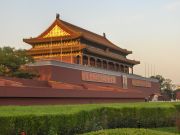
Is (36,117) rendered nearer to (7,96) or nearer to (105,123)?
(105,123)

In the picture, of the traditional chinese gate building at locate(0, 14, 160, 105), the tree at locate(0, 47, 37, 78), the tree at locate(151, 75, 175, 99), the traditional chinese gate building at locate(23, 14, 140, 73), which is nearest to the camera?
the traditional chinese gate building at locate(0, 14, 160, 105)

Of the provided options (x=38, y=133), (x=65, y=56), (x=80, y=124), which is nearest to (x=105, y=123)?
(x=80, y=124)

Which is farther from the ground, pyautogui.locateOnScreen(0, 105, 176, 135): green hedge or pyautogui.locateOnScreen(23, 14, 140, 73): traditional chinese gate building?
pyautogui.locateOnScreen(23, 14, 140, 73): traditional chinese gate building

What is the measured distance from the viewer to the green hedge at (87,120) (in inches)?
338

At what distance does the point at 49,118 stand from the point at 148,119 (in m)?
7.20

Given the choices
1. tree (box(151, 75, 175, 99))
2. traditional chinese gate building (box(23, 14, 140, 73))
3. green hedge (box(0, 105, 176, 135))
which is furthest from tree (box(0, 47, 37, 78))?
tree (box(151, 75, 175, 99))

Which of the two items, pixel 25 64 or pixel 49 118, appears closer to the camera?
pixel 49 118

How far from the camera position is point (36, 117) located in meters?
8.94

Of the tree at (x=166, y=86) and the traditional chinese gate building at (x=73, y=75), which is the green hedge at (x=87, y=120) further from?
the tree at (x=166, y=86)

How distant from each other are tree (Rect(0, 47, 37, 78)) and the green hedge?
39.3 feet

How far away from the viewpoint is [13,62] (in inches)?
985

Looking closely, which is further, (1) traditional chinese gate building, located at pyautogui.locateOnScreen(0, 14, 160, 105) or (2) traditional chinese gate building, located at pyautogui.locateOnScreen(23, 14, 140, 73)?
(2) traditional chinese gate building, located at pyautogui.locateOnScreen(23, 14, 140, 73)

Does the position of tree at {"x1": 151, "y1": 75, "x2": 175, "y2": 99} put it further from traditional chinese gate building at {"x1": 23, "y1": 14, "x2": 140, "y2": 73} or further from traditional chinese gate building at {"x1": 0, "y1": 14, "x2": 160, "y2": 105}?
traditional chinese gate building at {"x1": 23, "y1": 14, "x2": 140, "y2": 73}

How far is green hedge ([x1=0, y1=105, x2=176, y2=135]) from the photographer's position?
8.58 metres
